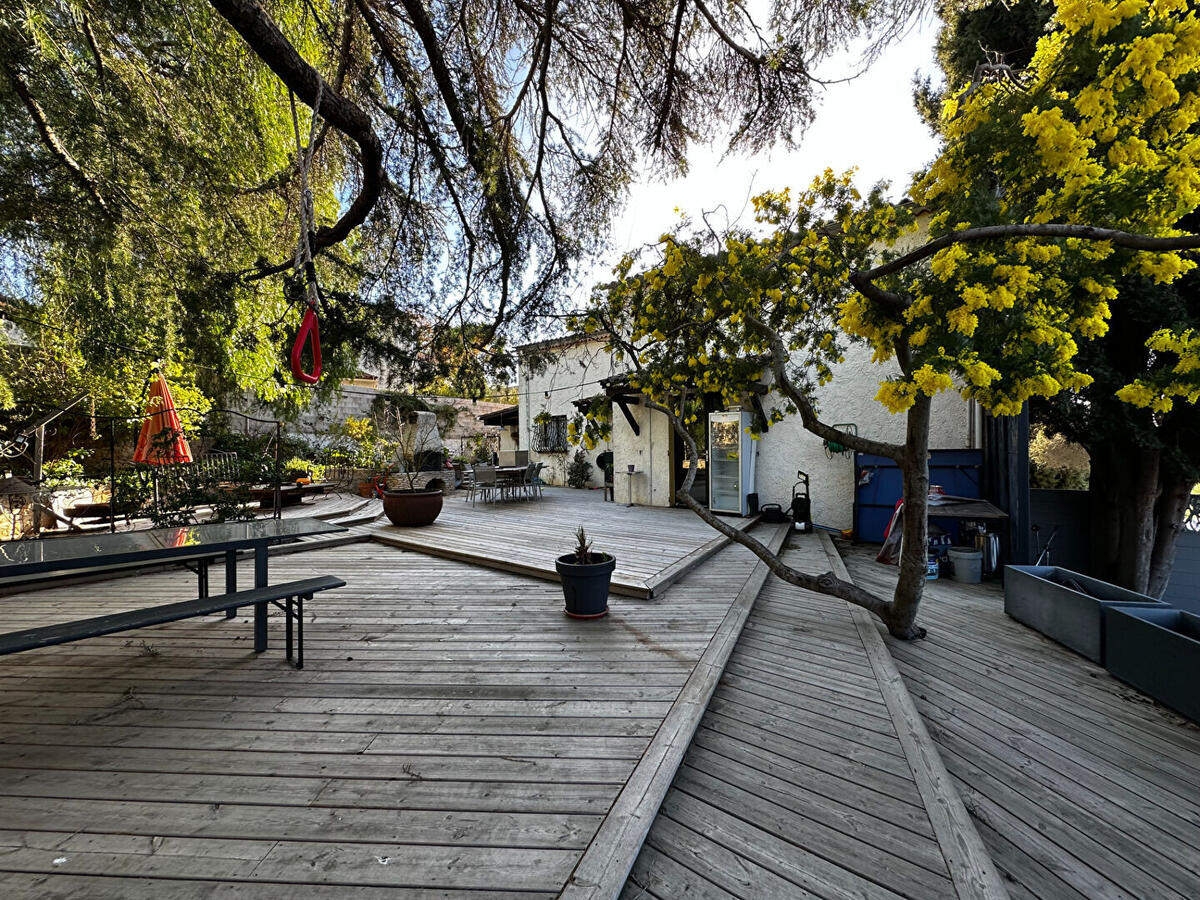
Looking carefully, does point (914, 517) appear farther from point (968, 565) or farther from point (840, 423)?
point (840, 423)

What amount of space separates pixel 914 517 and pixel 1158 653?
1.64 meters

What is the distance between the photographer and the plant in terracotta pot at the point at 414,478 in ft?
22.0

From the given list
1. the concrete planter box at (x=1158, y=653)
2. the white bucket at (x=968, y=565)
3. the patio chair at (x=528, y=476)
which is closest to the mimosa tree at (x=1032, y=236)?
the concrete planter box at (x=1158, y=653)

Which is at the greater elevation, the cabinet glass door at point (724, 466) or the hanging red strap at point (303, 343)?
the hanging red strap at point (303, 343)

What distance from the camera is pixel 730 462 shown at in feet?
28.1

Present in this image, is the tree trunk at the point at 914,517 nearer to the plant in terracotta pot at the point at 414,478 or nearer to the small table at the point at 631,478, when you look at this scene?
the plant in terracotta pot at the point at 414,478

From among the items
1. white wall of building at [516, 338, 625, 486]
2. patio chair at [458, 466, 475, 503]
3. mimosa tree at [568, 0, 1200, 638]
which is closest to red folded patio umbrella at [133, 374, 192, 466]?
patio chair at [458, 466, 475, 503]

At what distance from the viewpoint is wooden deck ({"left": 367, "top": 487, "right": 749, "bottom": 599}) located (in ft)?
15.0

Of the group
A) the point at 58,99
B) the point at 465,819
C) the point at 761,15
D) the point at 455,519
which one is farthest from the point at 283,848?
the point at 455,519

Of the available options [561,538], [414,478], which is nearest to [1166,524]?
[561,538]

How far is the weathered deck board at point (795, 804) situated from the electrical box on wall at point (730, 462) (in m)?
5.64

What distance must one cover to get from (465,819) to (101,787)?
1.44m

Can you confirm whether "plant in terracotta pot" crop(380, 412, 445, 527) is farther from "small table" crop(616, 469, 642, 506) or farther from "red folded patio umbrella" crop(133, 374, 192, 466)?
"small table" crop(616, 469, 642, 506)

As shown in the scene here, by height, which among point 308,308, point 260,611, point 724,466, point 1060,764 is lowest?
point 1060,764
